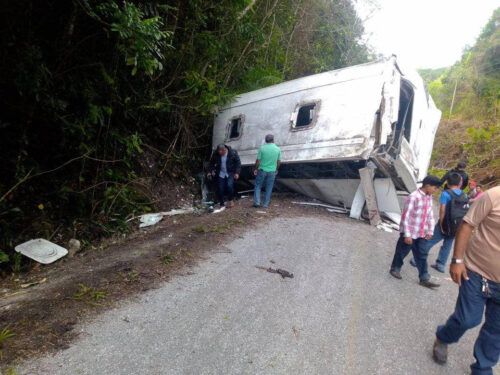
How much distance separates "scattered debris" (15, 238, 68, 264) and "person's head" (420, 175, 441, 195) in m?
4.86

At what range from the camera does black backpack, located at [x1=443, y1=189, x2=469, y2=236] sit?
437 cm

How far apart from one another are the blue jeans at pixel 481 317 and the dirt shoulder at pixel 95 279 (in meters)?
2.67

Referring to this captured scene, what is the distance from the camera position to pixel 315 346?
2699mm

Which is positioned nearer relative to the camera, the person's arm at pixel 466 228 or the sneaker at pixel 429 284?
the person's arm at pixel 466 228

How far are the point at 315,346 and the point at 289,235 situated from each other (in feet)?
8.91

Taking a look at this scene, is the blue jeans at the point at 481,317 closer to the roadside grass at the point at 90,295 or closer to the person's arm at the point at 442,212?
the person's arm at the point at 442,212

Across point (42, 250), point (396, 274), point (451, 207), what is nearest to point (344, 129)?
point (451, 207)

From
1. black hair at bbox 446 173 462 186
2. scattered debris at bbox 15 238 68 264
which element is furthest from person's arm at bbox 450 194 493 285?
scattered debris at bbox 15 238 68 264

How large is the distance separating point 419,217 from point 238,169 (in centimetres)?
421

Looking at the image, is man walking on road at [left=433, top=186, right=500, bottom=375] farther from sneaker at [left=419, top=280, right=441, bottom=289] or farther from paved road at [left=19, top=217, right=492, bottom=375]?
sneaker at [left=419, top=280, right=441, bottom=289]

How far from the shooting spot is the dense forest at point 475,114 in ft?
38.8

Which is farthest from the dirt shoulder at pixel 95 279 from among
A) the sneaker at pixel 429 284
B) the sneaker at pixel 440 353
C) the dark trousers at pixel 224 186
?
the sneaker at pixel 429 284

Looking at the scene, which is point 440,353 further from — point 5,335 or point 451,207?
point 5,335

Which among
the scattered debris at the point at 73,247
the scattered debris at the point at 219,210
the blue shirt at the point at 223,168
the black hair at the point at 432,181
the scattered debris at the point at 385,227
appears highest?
the black hair at the point at 432,181
